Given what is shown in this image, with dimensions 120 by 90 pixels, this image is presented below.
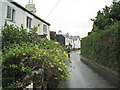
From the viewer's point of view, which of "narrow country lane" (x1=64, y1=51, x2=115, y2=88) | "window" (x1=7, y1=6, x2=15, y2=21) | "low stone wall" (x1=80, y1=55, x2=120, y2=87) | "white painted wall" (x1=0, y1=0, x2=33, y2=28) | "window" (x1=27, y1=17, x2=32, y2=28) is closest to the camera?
"narrow country lane" (x1=64, y1=51, x2=115, y2=88)

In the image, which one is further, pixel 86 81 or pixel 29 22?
pixel 29 22

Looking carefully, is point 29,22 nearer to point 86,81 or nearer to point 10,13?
point 10,13

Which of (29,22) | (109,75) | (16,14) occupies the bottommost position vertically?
(109,75)

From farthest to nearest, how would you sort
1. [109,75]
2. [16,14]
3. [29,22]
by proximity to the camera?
1. [29,22]
2. [16,14]
3. [109,75]

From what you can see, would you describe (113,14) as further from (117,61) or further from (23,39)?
(23,39)

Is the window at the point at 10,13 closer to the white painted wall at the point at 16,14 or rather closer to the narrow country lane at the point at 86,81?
the white painted wall at the point at 16,14

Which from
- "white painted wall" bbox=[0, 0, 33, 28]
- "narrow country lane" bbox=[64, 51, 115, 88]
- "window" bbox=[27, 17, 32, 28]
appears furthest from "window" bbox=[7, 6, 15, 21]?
"narrow country lane" bbox=[64, 51, 115, 88]

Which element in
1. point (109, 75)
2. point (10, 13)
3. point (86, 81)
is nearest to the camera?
point (86, 81)

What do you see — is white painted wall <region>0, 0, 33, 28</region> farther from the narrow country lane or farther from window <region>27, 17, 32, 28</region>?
the narrow country lane

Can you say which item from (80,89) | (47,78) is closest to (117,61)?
(80,89)

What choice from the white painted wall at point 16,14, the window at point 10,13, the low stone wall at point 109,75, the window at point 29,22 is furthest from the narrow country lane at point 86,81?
the window at point 29,22

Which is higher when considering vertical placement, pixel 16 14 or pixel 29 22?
pixel 16 14

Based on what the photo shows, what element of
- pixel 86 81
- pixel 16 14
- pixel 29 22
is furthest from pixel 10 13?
pixel 86 81

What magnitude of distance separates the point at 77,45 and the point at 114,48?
236 feet
